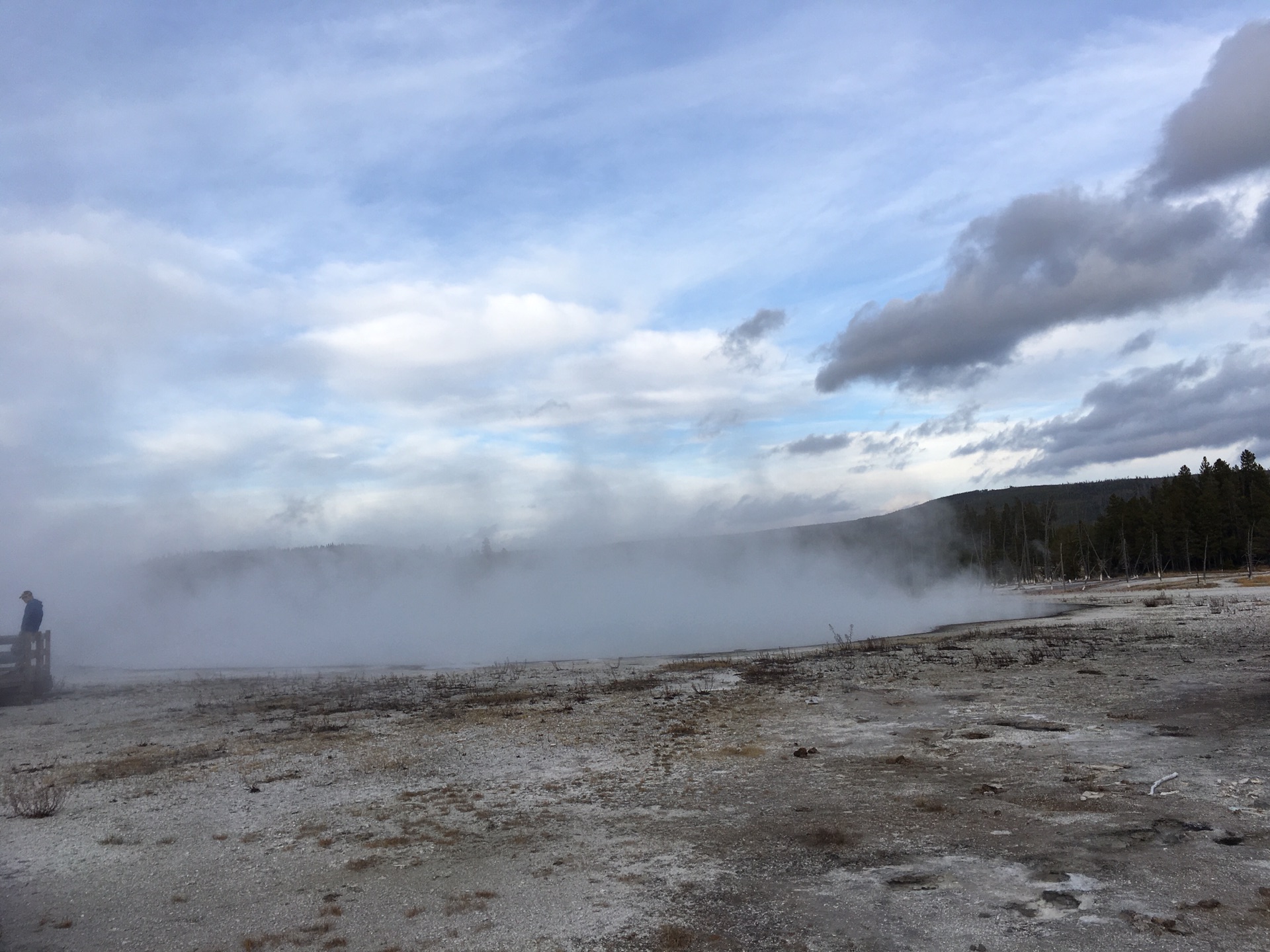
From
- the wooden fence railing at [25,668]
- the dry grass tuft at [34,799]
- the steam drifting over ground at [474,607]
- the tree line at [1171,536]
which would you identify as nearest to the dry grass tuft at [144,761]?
the dry grass tuft at [34,799]

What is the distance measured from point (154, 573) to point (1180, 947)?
50.5 meters

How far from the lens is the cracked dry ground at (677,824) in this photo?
5.60 meters

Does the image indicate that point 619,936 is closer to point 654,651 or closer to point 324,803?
point 324,803

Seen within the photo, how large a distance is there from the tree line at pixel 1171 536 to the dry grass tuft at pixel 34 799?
230 feet

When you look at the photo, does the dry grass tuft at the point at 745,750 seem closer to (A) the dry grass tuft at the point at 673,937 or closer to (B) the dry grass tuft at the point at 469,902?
(B) the dry grass tuft at the point at 469,902

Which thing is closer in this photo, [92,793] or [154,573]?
[92,793]

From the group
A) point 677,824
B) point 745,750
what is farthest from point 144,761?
point 745,750

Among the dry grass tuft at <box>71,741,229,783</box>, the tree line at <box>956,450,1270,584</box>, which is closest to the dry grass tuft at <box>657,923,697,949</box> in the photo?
the dry grass tuft at <box>71,741,229,783</box>

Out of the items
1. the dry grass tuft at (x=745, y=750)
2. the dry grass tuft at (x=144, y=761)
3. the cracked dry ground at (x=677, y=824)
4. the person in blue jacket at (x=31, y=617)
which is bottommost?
the dry grass tuft at (x=745, y=750)

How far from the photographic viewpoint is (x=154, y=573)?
1774 inches

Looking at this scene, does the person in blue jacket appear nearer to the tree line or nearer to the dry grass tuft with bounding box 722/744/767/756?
the dry grass tuft with bounding box 722/744/767/756

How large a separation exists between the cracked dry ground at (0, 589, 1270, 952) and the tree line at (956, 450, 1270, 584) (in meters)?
61.2

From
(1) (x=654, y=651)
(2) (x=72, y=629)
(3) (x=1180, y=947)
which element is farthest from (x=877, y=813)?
(2) (x=72, y=629)

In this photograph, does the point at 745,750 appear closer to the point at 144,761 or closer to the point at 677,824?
the point at 677,824
